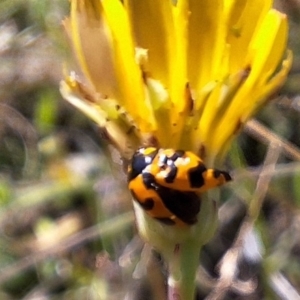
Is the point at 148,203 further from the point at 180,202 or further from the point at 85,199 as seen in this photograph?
the point at 85,199

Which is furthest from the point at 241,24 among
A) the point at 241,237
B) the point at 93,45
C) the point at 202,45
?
A: the point at 241,237

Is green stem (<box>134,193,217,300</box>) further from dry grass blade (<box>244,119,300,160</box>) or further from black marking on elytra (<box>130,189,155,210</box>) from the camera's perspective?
dry grass blade (<box>244,119,300,160</box>)

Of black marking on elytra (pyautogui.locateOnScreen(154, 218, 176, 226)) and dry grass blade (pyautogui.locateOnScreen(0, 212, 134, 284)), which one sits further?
dry grass blade (pyautogui.locateOnScreen(0, 212, 134, 284))

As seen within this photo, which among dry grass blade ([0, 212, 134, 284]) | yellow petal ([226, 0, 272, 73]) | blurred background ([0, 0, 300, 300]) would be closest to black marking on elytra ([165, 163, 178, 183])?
yellow petal ([226, 0, 272, 73])

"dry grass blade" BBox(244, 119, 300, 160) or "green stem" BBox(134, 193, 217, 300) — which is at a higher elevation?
"green stem" BBox(134, 193, 217, 300)

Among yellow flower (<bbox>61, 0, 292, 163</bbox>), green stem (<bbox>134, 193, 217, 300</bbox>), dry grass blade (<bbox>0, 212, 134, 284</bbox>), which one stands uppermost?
yellow flower (<bbox>61, 0, 292, 163</bbox>)

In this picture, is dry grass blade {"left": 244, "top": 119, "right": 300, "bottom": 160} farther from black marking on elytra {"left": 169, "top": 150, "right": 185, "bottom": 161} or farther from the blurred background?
black marking on elytra {"left": 169, "top": 150, "right": 185, "bottom": 161}
